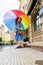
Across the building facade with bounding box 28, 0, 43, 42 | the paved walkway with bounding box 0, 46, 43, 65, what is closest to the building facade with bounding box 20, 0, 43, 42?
the building facade with bounding box 28, 0, 43, 42

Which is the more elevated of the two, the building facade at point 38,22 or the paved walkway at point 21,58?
the building facade at point 38,22

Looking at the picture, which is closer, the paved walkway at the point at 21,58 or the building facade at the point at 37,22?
the paved walkway at the point at 21,58

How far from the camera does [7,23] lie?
17.1 m

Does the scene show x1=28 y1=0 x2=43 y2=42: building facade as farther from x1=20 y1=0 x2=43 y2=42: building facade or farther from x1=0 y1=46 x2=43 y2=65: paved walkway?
x1=0 y1=46 x2=43 y2=65: paved walkway

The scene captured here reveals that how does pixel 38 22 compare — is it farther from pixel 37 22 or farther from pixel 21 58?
pixel 21 58

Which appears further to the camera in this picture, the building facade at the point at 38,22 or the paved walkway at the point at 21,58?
the building facade at the point at 38,22

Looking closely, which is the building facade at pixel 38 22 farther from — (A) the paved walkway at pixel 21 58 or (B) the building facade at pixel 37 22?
(A) the paved walkway at pixel 21 58

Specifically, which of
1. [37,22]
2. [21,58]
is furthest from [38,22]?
[21,58]

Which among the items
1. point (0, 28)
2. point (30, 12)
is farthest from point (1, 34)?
point (30, 12)

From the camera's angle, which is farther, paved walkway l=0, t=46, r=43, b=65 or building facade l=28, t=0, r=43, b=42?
building facade l=28, t=0, r=43, b=42

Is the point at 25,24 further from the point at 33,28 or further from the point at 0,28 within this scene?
the point at 0,28

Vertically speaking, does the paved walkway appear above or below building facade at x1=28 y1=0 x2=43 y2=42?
below

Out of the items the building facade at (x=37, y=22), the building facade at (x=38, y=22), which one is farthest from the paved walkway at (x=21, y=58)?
the building facade at (x=37, y=22)

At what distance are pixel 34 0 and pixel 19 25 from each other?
401cm
